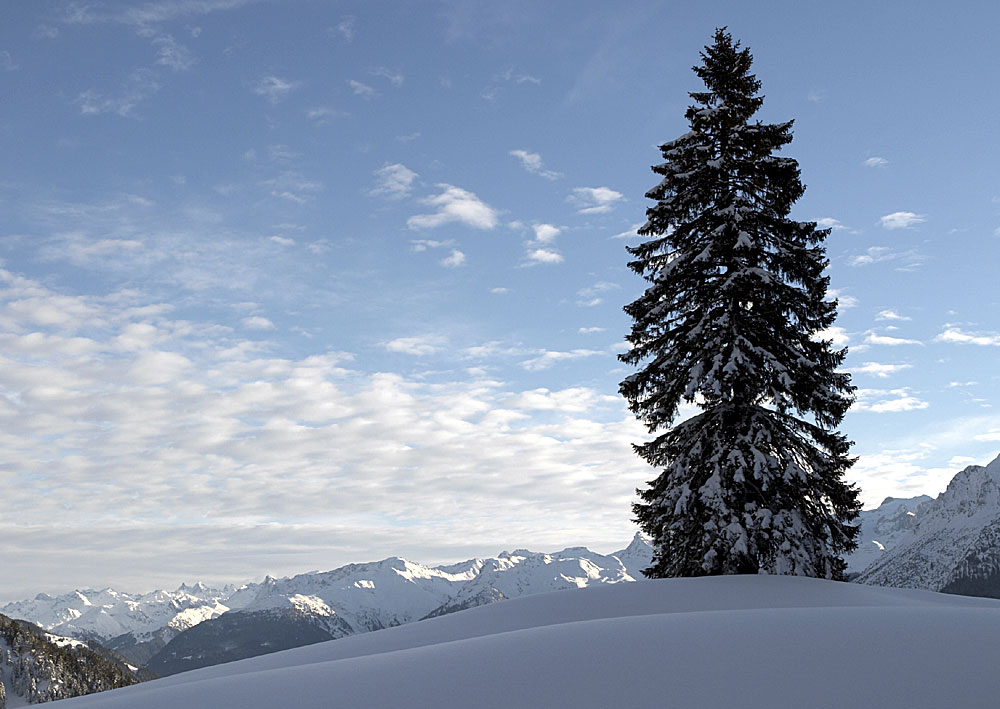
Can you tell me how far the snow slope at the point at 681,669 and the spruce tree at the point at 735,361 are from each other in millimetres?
9594

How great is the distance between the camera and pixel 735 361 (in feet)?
48.6

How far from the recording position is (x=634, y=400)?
1689 centimetres

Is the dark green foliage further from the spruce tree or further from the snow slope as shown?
the snow slope

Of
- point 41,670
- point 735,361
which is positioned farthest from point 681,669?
point 41,670

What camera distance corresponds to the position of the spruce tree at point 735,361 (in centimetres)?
1452

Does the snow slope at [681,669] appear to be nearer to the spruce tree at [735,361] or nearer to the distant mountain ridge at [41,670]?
the spruce tree at [735,361]

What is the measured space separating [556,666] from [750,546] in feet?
36.1

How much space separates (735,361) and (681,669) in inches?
454

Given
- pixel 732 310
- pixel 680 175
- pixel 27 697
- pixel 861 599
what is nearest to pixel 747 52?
pixel 680 175

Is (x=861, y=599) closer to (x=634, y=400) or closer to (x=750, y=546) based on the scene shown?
(x=750, y=546)

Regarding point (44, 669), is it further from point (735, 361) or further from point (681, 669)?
point (681, 669)

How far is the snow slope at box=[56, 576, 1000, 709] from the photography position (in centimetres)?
361

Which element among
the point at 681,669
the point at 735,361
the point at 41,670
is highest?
the point at 735,361

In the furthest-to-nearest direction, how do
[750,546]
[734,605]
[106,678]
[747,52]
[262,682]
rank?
[106,678], [747,52], [750,546], [734,605], [262,682]
